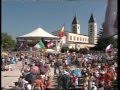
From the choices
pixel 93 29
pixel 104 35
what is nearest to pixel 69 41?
pixel 93 29

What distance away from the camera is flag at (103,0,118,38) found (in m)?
3.29

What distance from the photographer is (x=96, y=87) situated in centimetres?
1100

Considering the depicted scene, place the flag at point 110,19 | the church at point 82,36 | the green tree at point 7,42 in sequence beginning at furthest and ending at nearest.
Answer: the church at point 82,36, the green tree at point 7,42, the flag at point 110,19

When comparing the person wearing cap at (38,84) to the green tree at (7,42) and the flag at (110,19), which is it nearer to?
the flag at (110,19)

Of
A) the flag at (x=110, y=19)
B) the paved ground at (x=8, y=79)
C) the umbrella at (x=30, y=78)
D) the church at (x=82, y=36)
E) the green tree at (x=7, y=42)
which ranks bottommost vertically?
the paved ground at (x=8, y=79)

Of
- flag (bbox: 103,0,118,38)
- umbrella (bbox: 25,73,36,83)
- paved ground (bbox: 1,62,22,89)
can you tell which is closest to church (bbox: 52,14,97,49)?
paved ground (bbox: 1,62,22,89)

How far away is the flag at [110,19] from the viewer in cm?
329

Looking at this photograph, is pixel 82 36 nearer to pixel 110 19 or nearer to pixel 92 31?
pixel 92 31

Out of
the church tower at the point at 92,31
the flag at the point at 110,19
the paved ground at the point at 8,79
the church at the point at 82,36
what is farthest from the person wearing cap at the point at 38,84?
the church tower at the point at 92,31

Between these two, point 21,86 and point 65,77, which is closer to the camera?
point 21,86

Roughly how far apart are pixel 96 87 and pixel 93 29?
3742 inches

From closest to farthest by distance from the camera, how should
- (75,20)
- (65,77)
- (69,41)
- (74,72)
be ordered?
(65,77) < (74,72) < (69,41) < (75,20)

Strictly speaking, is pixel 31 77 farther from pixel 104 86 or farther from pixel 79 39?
pixel 79 39

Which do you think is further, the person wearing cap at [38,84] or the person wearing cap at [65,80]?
the person wearing cap at [65,80]
